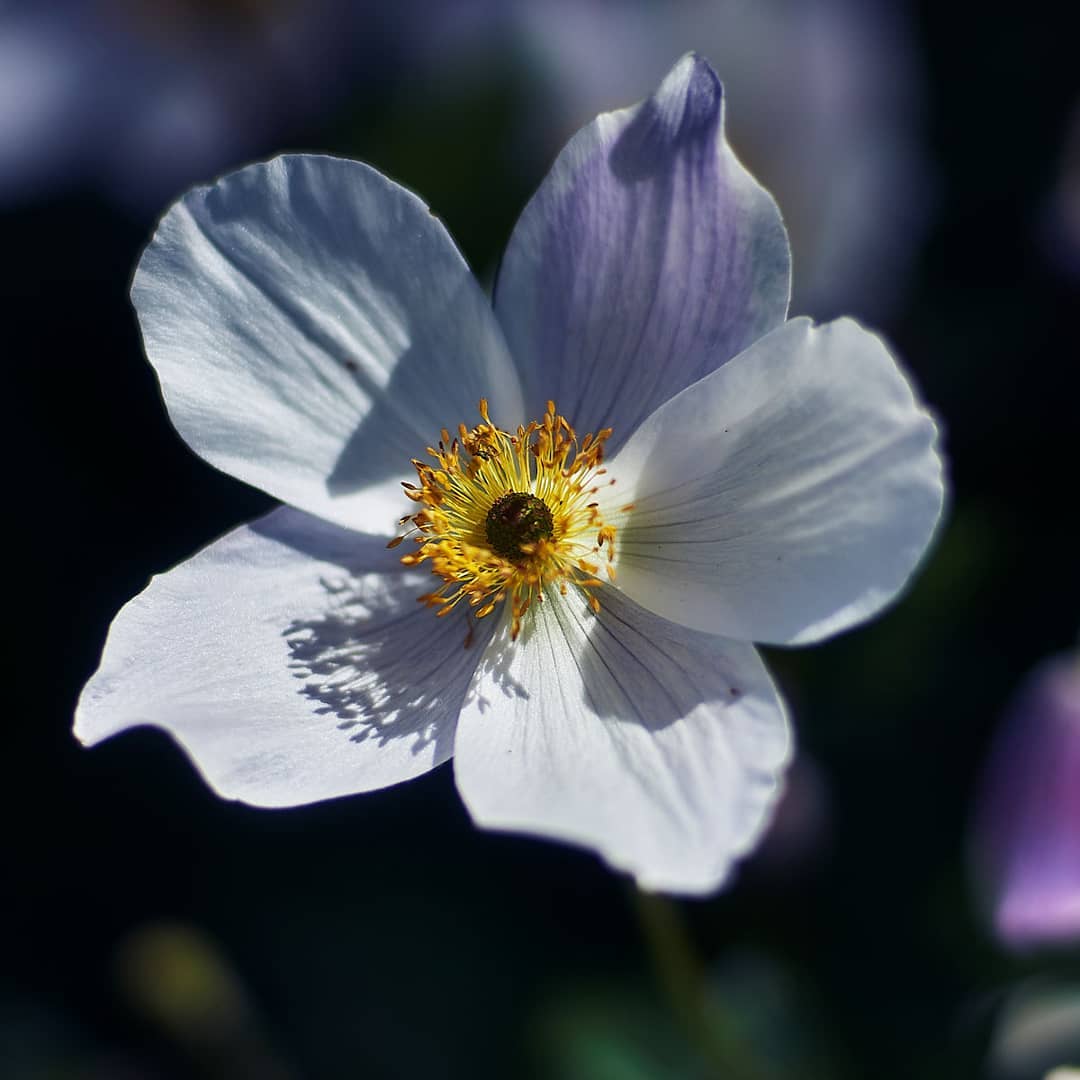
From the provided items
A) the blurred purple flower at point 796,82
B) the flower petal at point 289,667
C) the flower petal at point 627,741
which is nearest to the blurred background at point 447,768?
the blurred purple flower at point 796,82

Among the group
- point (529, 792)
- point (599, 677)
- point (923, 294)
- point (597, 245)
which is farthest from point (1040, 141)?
point (529, 792)

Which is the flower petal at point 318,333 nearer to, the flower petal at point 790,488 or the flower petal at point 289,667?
the flower petal at point 289,667

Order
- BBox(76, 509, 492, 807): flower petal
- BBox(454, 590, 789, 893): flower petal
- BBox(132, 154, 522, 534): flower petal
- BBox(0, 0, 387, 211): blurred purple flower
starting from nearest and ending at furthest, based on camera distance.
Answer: BBox(454, 590, 789, 893): flower petal → BBox(76, 509, 492, 807): flower petal → BBox(132, 154, 522, 534): flower petal → BBox(0, 0, 387, 211): blurred purple flower

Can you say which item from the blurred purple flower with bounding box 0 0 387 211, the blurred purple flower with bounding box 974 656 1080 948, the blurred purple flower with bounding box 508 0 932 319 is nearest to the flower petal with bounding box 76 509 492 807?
the blurred purple flower with bounding box 974 656 1080 948

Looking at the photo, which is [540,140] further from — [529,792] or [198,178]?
[529,792]

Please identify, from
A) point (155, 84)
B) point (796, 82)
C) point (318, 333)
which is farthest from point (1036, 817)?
point (155, 84)

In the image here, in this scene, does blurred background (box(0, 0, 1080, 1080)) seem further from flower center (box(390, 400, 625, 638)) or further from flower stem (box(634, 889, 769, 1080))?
flower center (box(390, 400, 625, 638))

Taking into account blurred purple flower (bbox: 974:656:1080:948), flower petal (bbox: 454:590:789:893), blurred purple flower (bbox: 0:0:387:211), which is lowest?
blurred purple flower (bbox: 974:656:1080:948)
